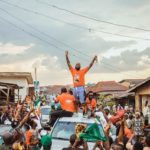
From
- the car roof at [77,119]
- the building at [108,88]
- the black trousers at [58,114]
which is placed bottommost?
the car roof at [77,119]

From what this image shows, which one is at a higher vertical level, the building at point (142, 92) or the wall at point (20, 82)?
the wall at point (20, 82)

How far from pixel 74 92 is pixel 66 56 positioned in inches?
43.1

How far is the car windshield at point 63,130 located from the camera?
13141 mm

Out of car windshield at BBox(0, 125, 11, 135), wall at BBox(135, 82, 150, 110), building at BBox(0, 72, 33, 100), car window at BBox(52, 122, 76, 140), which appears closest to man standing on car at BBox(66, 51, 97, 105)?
car window at BBox(52, 122, 76, 140)

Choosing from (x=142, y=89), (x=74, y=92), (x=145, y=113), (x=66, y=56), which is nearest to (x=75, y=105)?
(x=74, y=92)

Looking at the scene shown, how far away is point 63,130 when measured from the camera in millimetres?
13430

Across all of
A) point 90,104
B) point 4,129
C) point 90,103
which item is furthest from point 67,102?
point 90,103

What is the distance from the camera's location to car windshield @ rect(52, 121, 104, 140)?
1314 centimetres

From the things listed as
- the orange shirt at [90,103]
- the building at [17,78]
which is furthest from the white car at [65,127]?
the building at [17,78]

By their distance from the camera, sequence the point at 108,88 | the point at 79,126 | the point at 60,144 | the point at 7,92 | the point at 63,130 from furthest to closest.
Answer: the point at 108,88 → the point at 7,92 → the point at 63,130 → the point at 60,144 → the point at 79,126

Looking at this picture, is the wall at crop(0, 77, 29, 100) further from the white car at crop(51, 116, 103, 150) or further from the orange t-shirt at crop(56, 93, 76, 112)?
the orange t-shirt at crop(56, 93, 76, 112)

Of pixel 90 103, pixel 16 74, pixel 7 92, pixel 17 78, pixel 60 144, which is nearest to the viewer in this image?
pixel 60 144

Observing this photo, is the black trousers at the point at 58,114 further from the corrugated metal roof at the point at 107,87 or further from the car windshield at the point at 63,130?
the corrugated metal roof at the point at 107,87

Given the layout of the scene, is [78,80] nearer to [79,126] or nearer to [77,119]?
[77,119]
